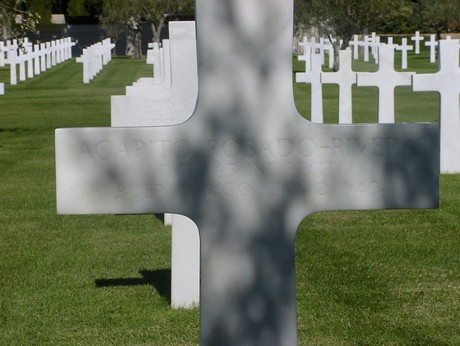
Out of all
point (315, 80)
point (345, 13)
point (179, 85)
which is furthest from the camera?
point (345, 13)

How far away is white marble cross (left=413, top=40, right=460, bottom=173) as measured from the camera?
13.1 m

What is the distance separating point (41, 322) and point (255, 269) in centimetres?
324

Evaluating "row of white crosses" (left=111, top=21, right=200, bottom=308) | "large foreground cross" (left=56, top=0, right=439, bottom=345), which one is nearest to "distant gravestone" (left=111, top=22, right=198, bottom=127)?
"row of white crosses" (left=111, top=21, right=200, bottom=308)

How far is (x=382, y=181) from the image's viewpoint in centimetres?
367

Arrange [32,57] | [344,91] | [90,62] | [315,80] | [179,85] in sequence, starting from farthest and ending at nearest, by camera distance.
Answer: [32,57] < [90,62] < [315,80] < [344,91] < [179,85]

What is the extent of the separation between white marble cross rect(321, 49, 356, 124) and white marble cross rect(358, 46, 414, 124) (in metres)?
2.32

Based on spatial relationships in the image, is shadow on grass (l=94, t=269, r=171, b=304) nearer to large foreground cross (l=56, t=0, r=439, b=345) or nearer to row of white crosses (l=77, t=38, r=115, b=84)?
large foreground cross (l=56, t=0, r=439, b=345)

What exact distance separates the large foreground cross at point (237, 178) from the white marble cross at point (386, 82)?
10954mm

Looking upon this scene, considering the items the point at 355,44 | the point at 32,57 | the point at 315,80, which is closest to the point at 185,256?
the point at 315,80

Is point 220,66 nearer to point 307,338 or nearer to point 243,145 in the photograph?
point 243,145

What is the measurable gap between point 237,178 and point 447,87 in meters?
9.95

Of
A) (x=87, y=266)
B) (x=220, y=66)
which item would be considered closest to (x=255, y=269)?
(x=220, y=66)

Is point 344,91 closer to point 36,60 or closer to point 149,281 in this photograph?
point 149,281

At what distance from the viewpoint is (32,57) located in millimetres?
45906
